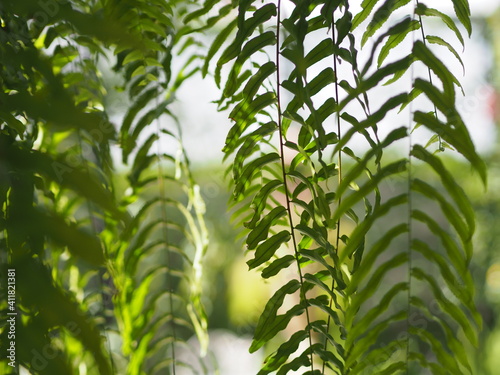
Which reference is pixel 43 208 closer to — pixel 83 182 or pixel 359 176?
pixel 83 182

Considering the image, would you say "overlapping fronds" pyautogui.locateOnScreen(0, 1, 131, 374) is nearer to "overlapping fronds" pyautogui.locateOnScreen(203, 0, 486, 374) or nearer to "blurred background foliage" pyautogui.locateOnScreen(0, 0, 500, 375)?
"blurred background foliage" pyautogui.locateOnScreen(0, 0, 500, 375)

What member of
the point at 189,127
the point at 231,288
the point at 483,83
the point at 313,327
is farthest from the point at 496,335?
the point at 313,327

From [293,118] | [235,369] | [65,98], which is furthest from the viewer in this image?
[235,369]

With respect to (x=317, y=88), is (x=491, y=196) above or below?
above

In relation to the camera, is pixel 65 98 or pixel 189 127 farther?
pixel 189 127

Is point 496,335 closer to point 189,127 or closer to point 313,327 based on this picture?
point 189,127

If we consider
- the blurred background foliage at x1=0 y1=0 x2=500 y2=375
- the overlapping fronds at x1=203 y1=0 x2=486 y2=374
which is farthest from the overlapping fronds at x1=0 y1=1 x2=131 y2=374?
the overlapping fronds at x1=203 y1=0 x2=486 y2=374

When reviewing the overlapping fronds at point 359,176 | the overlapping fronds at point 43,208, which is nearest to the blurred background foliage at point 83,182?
the overlapping fronds at point 43,208

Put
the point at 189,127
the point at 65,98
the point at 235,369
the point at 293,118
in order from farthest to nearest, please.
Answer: the point at 189,127
the point at 235,369
the point at 293,118
the point at 65,98

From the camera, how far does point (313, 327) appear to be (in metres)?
0.56

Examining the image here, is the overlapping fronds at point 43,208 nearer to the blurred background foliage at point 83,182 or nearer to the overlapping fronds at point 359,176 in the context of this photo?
the blurred background foliage at point 83,182

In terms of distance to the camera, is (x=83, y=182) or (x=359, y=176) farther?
(x=359, y=176)

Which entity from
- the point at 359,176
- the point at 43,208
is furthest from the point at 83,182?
the point at 359,176

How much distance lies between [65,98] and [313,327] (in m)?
0.33
